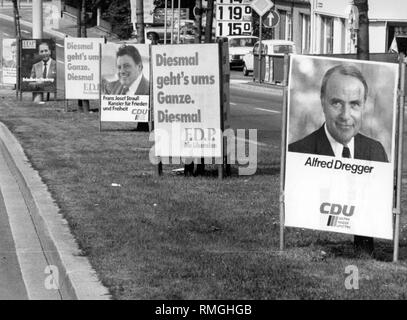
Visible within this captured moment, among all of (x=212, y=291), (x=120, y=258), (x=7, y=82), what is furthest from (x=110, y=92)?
(x=7, y=82)

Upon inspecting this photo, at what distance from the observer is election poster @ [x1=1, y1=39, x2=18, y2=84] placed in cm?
3612

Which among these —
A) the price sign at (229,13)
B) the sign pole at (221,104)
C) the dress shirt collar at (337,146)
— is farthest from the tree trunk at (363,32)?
the price sign at (229,13)

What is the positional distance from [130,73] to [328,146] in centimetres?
1150

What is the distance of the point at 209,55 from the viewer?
13336 mm

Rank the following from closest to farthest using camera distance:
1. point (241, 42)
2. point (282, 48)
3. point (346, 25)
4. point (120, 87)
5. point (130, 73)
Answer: point (130, 73)
point (120, 87)
point (346, 25)
point (282, 48)
point (241, 42)

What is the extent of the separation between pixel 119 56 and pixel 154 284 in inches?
490

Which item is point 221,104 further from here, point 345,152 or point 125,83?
point 125,83

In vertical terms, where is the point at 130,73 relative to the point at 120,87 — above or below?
above

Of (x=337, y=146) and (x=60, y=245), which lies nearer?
(x=337, y=146)

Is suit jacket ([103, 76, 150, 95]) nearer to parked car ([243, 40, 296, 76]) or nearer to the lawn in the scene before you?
the lawn

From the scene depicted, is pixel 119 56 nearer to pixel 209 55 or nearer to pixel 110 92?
pixel 110 92

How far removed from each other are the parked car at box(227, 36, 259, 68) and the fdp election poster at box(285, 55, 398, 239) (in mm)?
49264

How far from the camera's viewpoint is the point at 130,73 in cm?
1973

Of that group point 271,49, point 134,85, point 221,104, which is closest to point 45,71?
point 134,85
